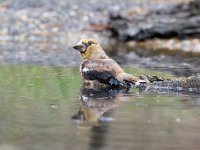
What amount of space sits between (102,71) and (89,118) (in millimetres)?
1951

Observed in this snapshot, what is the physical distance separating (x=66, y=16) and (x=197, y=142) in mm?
14960

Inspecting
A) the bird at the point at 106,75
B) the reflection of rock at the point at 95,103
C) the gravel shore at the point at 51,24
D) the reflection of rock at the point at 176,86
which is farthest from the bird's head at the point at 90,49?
the gravel shore at the point at 51,24

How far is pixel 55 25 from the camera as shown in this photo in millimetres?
19562

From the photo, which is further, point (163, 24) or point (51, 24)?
point (51, 24)

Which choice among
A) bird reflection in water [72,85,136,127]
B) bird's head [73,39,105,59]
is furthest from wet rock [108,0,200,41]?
bird reflection in water [72,85,136,127]

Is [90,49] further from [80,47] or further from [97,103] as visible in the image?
[97,103]

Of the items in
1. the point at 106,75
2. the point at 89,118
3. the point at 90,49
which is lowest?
the point at 89,118

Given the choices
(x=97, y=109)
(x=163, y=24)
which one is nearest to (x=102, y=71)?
(x=97, y=109)

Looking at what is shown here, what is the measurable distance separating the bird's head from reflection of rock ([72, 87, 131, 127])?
52 centimetres

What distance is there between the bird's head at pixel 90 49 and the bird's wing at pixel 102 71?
21 centimetres

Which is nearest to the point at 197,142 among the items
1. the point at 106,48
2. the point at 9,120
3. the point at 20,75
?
the point at 9,120

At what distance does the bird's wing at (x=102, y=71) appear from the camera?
28.3 feet

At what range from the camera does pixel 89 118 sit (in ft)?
22.2

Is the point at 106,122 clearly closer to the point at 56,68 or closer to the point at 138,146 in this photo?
the point at 138,146
